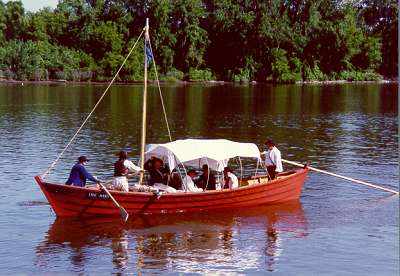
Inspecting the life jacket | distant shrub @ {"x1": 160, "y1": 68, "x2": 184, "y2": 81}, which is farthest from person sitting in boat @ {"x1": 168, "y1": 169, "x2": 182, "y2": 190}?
distant shrub @ {"x1": 160, "y1": 68, "x2": 184, "y2": 81}

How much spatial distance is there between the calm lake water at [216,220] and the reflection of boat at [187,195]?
40cm

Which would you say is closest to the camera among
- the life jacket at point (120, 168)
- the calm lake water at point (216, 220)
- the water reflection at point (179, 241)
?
the water reflection at point (179, 241)

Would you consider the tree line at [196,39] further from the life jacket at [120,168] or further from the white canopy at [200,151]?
the life jacket at [120,168]

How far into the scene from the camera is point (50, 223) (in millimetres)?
26922

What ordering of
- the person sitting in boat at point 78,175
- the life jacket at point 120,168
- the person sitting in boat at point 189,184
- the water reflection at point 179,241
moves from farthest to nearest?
the person sitting in boat at point 189,184 → the life jacket at point 120,168 → the person sitting in boat at point 78,175 → the water reflection at point 179,241

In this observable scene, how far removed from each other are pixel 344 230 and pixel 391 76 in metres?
139

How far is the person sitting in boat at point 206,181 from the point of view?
2864 centimetres

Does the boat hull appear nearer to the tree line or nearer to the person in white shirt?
the person in white shirt

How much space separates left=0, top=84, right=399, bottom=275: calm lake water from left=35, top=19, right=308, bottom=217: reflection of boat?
0.40 meters

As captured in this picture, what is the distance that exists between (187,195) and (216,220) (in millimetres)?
1481

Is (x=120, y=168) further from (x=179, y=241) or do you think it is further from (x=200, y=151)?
(x=179, y=241)

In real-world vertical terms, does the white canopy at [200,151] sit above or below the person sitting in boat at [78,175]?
above

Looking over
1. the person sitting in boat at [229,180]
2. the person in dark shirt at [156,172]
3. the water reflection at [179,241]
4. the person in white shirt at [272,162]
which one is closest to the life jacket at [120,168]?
the person in dark shirt at [156,172]

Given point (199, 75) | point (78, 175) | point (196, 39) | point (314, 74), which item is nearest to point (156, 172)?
point (78, 175)
